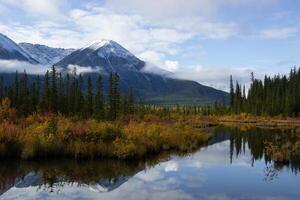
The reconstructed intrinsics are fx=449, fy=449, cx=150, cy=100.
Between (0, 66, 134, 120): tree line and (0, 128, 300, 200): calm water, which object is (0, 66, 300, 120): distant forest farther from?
(0, 128, 300, 200): calm water

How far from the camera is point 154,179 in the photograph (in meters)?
25.3

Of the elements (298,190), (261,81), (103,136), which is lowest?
(298,190)

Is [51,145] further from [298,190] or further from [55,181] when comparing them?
[298,190]

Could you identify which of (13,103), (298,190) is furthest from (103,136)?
(13,103)

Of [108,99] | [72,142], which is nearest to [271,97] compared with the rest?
[108,99]

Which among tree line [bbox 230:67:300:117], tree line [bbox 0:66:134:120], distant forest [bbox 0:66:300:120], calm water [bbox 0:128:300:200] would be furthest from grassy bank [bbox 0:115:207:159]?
tree line [bbox 230:67:300:117]

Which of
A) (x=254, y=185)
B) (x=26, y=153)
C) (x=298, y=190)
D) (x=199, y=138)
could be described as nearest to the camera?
(x=298, y=190)

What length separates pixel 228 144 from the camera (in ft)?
163

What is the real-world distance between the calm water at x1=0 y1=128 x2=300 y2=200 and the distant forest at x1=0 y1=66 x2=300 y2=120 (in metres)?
24.2

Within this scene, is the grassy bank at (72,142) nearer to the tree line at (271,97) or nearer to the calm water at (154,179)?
the calm water at (154,179)

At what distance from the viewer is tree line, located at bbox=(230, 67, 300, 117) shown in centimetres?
12850

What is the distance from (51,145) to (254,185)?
45.9ft

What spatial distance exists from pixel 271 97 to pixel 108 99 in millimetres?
68889

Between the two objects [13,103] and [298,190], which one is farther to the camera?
[13,103]
